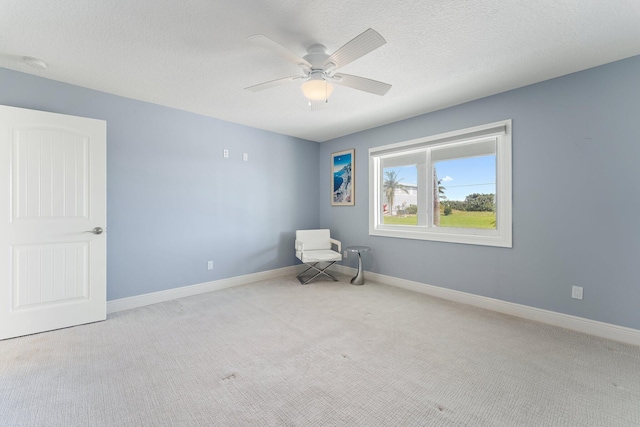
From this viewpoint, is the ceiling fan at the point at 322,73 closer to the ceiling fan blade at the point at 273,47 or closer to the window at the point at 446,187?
the ceiling fan blade at the point at 273,47

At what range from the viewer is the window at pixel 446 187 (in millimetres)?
3207

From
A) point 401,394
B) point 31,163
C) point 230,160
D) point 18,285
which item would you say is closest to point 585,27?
point 401,394

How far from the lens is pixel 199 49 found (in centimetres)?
225

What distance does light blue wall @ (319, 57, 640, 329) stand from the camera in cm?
242

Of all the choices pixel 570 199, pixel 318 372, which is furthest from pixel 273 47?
pixel 570 199

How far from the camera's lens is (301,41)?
6.98ft

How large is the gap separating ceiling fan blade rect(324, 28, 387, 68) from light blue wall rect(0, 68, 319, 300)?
261cm

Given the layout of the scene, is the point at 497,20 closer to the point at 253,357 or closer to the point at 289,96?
the point at 289,96

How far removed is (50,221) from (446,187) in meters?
4.61

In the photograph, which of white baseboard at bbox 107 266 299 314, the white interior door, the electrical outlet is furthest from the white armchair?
the electrical outlet

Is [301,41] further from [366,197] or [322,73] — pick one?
[366,197]

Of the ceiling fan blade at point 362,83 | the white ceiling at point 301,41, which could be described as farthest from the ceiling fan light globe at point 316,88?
the white ceiling at point 301,41

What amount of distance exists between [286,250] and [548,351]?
12.2 feet

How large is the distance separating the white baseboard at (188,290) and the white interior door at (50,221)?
279 mm
